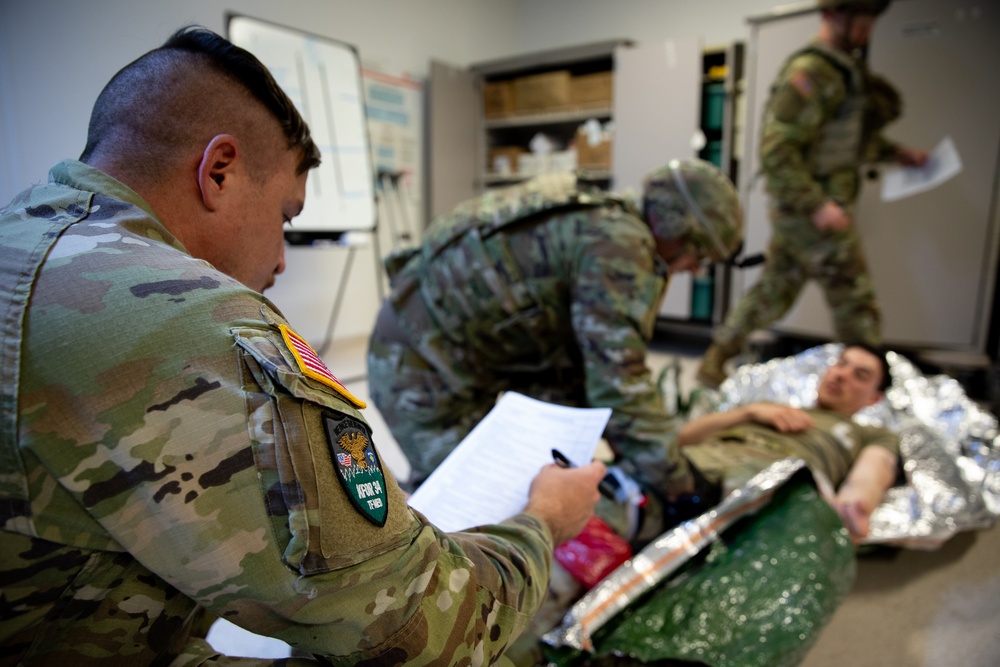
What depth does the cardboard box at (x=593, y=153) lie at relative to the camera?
4141 mm

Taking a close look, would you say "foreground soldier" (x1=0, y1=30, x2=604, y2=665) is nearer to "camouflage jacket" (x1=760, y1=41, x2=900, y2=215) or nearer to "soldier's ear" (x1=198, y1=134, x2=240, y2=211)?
"soldier's ear" (x1=198, y1=134, x2=240, y2=211)

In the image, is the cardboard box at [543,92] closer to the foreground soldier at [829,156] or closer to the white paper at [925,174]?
the foreground soldier at [829,156]

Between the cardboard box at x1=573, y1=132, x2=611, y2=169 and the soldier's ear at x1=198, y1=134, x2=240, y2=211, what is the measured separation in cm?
376

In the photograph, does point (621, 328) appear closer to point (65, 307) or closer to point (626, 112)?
point (65, 307)

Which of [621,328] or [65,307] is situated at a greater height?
[65,307]

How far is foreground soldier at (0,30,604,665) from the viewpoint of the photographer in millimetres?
427

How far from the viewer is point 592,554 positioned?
1.26 m

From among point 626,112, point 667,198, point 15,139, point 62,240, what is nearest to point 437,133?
point 626,112

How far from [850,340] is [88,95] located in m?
3.11

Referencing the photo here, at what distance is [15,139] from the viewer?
83cm

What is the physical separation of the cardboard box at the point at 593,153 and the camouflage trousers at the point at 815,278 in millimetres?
1424

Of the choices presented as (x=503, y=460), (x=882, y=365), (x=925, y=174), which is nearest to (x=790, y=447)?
(x=882, y=365)

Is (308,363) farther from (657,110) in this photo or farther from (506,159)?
(506,159)

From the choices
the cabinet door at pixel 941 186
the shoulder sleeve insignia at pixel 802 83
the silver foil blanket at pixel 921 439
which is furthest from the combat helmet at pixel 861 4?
the silver foil blanket at pixel 921 439
